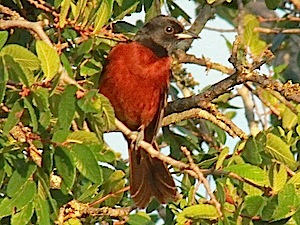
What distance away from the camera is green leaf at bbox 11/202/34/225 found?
9.70ft

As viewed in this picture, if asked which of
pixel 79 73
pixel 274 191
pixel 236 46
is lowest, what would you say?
pixel 274 191

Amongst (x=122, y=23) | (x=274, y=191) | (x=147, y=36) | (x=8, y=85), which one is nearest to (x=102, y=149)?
(x=8, y=85)

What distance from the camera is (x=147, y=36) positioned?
16.5ft

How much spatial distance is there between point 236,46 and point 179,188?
83cm

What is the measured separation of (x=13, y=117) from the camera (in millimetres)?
2736

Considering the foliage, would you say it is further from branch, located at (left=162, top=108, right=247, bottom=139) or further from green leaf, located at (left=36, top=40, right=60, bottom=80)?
branch, located at (left=162, top=108, right=247, bottom=139)

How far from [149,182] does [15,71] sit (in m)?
1.70

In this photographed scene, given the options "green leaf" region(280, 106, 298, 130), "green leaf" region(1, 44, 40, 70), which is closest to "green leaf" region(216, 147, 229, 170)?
"green leaf" region(1, 44, 40, 70)

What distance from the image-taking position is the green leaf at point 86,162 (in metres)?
2.88

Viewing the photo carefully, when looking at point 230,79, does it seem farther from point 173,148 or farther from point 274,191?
point 173,148

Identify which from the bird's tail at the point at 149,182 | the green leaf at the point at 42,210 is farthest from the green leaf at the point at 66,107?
the bird's tail at the point at 149,182

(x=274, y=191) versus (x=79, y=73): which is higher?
(x=79, y=73)

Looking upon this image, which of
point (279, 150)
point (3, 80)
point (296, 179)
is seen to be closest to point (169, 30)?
point (279, 150)

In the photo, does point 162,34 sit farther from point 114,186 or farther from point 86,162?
point 86,162
